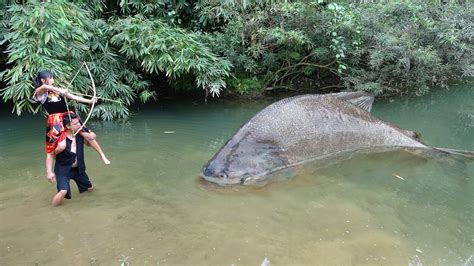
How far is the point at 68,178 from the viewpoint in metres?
4.38

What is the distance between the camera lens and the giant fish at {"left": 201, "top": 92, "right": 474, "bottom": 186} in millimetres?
5270

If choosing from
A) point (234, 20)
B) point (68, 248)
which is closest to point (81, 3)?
point (234, 20)

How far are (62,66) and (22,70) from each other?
0.53 metres

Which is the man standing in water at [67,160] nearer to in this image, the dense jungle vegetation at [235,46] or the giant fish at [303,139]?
the giant fish at [303,139]

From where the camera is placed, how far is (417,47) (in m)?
8.40

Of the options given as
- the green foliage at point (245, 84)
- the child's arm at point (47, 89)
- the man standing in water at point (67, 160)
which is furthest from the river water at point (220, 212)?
the green foliage at point (245, 84)

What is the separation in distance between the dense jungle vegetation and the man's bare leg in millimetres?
2457

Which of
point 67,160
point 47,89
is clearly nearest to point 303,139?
point 67,160

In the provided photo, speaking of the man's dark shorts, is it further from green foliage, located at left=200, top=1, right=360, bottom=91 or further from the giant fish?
green foliage, located at left=200, top=1, right=360, bottom=91

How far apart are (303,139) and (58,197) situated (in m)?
3.08

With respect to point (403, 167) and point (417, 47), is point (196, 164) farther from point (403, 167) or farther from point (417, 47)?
point (417, 47)

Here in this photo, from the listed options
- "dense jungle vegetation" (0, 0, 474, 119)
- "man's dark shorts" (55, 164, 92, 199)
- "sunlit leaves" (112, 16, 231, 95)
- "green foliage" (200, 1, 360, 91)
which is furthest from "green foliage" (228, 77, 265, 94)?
"man's dark shorts" (55, 164, 92, 199)

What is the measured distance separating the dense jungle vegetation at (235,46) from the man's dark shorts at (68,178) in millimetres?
2215

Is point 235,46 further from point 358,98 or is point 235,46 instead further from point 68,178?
point 68,178
